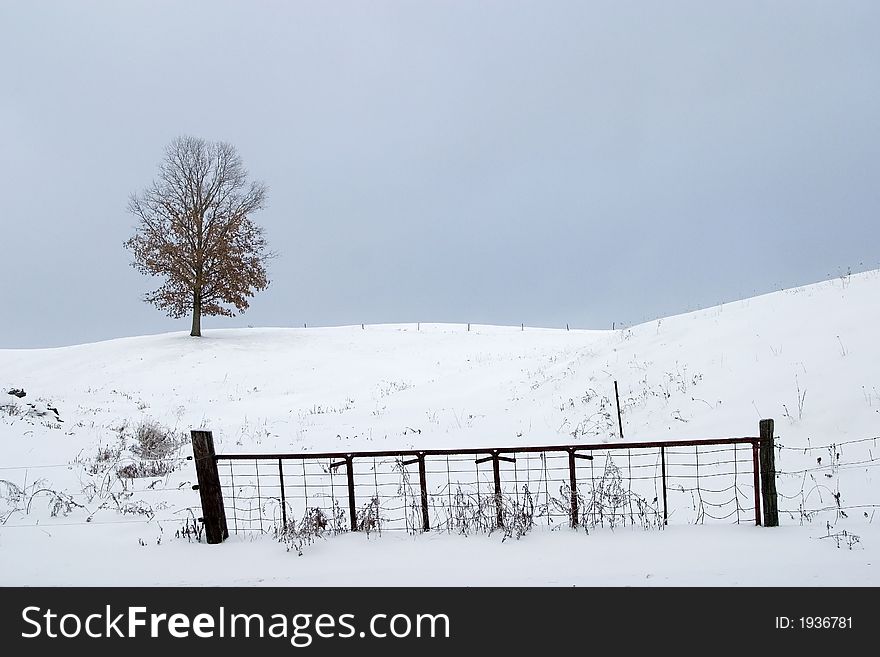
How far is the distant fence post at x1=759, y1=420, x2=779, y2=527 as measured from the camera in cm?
637

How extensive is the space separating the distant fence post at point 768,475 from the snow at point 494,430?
205 millimetres

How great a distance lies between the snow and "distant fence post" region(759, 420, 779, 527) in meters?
0.20

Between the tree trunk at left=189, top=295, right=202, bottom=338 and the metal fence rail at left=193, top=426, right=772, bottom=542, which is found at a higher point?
the tree trunk at left=189, top=295, right=202, bottom=338

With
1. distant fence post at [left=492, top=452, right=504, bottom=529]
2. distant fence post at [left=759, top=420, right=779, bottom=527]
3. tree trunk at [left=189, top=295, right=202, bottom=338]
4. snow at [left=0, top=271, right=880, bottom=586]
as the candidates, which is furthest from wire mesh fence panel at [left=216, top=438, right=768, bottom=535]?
tree trunk at [left=189, top=295, right=202, bottom=338]

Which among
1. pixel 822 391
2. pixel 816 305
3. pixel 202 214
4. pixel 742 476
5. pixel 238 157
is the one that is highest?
pixel 238 157

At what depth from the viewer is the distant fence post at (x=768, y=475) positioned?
637 centimetres

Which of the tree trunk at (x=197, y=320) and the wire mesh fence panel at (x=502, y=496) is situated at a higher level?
the tree trunk at (x=197, y=320)

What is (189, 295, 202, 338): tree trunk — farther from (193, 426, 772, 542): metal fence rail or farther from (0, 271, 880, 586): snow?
(193, 426, 772, 542): metal fence rail

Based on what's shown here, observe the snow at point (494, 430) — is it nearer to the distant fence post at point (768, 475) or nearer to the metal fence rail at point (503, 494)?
the distant fence post at point (768, 475)

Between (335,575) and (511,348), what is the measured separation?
29499mm

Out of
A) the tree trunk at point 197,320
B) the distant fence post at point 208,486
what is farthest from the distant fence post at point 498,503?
the tree trunk at point 197,320
